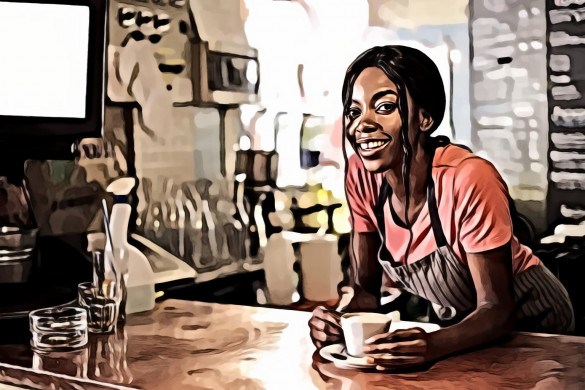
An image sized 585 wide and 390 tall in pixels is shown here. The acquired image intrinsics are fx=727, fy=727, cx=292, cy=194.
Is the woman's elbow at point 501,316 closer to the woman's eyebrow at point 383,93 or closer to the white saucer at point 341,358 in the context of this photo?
the white saucer at point 341,358

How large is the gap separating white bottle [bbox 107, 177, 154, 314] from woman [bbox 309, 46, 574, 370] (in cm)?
54

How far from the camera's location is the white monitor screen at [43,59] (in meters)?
1.77

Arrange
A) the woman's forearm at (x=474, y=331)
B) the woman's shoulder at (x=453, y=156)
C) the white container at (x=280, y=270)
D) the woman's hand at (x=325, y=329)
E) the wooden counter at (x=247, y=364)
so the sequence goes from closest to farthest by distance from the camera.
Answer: the wooden counter at (x=247, y=364) → the woman's forearm at (x=474, y=331) → the woman's hand at (x=325, y=329) → the woman's shoulder at (x=453, y=156) → the white container at (x=280, y=270)

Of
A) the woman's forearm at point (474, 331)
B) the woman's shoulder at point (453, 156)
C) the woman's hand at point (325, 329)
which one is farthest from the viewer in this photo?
the woman's shoulder at point (453, 156)

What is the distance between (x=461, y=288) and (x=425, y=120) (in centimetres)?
39

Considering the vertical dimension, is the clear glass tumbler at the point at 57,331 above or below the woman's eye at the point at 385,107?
below

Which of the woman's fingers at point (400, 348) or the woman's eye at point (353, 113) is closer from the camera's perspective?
the woman's fingers at point (400, 348)

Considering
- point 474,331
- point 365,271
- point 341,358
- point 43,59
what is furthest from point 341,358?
point 43,59

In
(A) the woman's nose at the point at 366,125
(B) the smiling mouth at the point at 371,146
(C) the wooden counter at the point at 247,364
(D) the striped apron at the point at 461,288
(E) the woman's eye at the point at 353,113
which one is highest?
(E) the woman's eye at the point at 353,113

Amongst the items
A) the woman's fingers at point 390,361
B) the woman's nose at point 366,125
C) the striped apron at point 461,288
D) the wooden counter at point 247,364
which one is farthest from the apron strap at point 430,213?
the woman's fingers at point 390,361

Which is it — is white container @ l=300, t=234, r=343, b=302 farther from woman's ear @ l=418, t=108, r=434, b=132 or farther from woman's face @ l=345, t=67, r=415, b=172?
woman's ear @ l=418, t=108, r=434, b=132

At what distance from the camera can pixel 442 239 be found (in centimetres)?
163

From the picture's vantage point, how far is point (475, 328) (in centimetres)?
148

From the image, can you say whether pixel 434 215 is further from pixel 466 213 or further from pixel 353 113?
pixel 353 113
